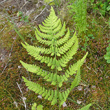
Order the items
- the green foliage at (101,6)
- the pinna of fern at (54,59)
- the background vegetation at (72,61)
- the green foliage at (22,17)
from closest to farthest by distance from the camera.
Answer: the pinna of fern at (54,59), the background vegetation at (72,61), the green foliage at (101,6), the green foliage at (22,17)

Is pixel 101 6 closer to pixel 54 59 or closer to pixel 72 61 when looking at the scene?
pixel 72 61

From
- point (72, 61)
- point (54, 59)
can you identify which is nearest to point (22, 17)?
point (72, 61)

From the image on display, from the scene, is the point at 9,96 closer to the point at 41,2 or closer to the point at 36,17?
the point at 36,17

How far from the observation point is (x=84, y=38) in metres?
3.31

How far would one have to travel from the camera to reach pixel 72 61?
3.05 m

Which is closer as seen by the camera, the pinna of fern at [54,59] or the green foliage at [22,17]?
the pinna of fern at [54,59]

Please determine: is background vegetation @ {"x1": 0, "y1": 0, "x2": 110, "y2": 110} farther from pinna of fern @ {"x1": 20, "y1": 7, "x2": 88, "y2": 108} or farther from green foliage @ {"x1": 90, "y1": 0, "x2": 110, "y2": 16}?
pinna of fern @ {"x1": 20, "y1": 7, "x2": 88, "y2": 108}

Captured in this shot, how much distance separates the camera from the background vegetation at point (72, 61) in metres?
2.57

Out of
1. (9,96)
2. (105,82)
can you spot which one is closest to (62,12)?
(105,82)

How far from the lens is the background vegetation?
2568 mm

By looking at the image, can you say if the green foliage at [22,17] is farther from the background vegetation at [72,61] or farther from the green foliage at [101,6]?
the green foliage at [101,6]

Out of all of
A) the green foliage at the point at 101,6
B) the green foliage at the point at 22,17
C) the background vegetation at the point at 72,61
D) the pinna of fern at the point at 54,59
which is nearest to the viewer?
the pinna of fern at the point at 54,59

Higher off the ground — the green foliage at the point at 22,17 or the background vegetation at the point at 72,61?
the green foliage at the point at 22,17

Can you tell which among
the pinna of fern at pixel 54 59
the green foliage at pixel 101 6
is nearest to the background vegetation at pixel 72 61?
the green foliage at pixel 101 6
